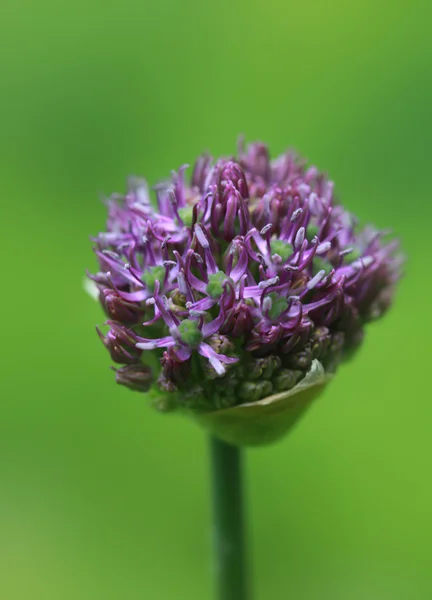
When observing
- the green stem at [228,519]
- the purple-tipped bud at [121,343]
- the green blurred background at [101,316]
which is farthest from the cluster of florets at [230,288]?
the green blurred background at [101,316]

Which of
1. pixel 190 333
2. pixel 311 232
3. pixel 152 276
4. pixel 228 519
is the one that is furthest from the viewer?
pixel 228 519

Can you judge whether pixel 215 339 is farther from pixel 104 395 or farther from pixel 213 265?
pixel 104 395

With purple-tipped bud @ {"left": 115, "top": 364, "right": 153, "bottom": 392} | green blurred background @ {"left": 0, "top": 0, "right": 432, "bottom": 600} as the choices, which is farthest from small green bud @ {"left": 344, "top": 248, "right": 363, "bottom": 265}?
green blurred background @ {"left": 0, "top": 0, "right": 432, "bottom": 600}

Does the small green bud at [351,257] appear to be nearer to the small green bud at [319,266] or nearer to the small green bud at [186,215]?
the small green bud at [319,266]

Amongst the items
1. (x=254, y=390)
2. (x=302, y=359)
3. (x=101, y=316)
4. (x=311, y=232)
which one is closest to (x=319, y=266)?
(x=311, y=232)

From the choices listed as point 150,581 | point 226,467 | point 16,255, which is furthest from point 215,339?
point 16,255

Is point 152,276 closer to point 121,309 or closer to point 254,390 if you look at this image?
point 121,309

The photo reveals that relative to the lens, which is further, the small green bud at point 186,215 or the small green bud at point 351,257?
the small green bud at point 351,257
